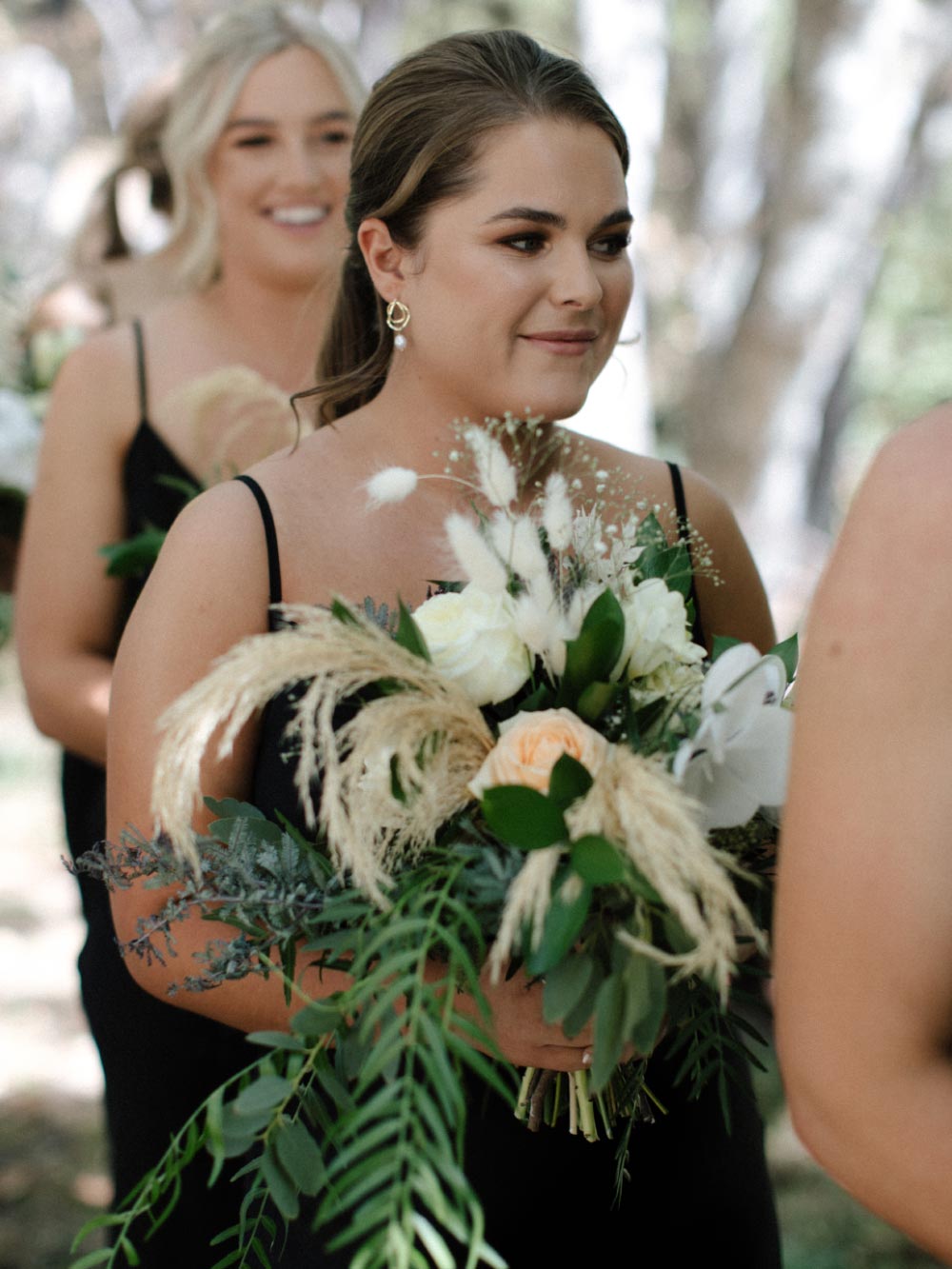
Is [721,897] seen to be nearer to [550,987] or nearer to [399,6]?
[550,987]

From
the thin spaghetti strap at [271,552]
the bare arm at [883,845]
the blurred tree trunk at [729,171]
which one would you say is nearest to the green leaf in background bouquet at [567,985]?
the bare arm at [883,845]

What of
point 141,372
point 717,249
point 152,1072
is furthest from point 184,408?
point 717,249

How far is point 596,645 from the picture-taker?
1.48 metres

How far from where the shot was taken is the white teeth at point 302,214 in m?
3.19

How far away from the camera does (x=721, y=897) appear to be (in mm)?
1254

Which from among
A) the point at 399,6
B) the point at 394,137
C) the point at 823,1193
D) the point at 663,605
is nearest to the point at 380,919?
the point at 663,605

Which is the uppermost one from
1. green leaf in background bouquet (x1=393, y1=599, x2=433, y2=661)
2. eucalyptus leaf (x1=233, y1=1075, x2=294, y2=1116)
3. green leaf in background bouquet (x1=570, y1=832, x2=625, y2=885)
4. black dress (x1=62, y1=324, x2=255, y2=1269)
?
green leaf in background bouquet (x1=393, y1=599, x2=433, y2=661)

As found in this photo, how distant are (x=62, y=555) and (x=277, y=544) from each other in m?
1.09

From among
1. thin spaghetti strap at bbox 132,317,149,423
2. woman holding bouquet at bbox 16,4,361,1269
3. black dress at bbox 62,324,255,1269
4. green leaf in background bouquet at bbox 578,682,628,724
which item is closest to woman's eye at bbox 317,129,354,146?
woman holding bouquet at bbox 16,4,361,1269

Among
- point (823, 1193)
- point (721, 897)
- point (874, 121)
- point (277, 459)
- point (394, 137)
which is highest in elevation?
point (874, 121)

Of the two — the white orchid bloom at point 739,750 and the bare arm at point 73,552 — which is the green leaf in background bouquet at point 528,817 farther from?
the bare arm at point 73,552

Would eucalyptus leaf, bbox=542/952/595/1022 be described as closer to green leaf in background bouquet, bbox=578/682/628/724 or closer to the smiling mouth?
green leaf in background bouquet, bbox=578/682/628/724

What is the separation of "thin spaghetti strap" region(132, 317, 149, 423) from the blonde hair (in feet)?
0.88

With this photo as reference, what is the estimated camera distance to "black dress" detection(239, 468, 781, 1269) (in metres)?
1.87
